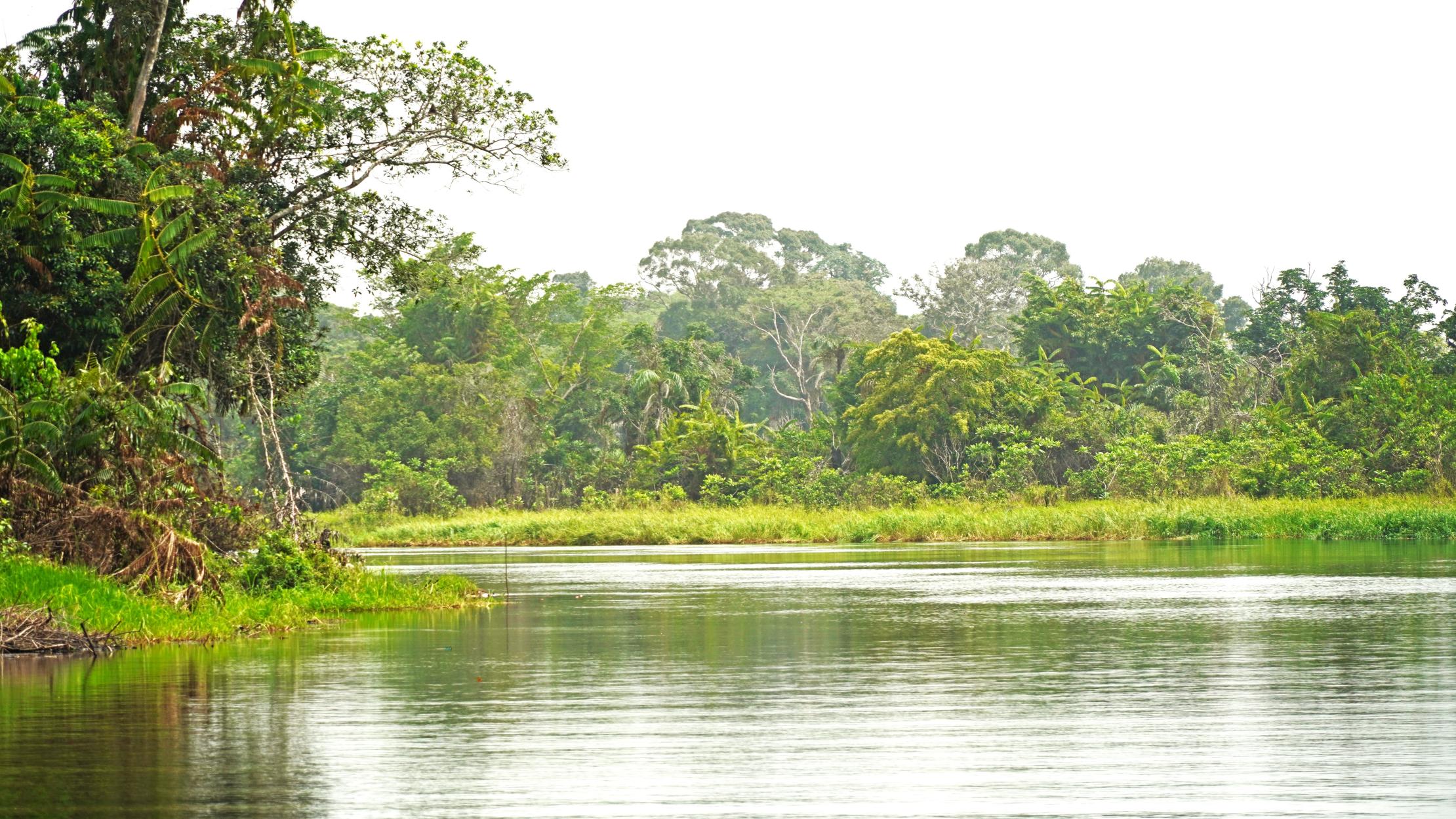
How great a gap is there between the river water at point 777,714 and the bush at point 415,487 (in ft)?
131

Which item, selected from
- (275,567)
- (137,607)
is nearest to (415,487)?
(275,567)

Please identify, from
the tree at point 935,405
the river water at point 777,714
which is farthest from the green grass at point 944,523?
the river water at point 777,714

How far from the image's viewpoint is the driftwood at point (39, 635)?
52.5 feet

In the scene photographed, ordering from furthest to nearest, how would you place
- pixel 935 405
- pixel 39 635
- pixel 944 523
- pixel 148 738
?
pixel 935 405 < pixel 944 523 < pixel 39 635 < pixel 148 738

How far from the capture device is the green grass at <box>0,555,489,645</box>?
1697cm

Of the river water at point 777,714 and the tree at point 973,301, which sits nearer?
the river water at point 777,714

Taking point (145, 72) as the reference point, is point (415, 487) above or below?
below

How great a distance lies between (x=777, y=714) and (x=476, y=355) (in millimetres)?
58981

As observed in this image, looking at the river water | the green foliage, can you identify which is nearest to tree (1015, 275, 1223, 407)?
the green foliage

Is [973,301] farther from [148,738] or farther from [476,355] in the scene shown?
[148,738]

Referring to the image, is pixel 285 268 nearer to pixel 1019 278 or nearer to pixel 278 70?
pixel 278 70

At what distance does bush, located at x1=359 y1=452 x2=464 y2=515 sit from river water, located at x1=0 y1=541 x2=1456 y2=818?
39.9 meters

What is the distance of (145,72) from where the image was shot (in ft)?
75.6

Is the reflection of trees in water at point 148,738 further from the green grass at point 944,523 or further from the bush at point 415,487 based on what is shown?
the bush at point 415,487
